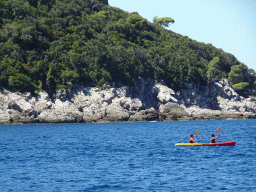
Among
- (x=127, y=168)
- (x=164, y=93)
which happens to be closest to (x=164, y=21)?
(x=164, y=93)

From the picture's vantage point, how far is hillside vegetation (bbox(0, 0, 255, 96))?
67.2 meters

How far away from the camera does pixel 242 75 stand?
4026 inches

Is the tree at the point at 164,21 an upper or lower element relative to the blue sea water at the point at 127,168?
upper

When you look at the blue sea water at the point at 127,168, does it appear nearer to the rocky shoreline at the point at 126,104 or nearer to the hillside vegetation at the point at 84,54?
the rocky shoreline at the point at 126,104

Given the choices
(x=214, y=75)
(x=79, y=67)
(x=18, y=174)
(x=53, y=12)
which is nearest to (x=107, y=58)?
(x=79, y=67)

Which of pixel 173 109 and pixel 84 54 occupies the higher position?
pixel 84 54

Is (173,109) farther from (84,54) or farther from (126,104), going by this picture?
(84,54)

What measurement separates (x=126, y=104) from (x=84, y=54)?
16.6m

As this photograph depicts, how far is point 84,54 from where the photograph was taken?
7581 centimetres

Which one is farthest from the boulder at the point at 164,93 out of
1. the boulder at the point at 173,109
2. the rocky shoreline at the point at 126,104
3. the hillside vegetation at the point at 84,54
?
the hillside vegetation at the point at 84,54

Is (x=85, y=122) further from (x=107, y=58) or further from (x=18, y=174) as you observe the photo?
(x=18, y=174)

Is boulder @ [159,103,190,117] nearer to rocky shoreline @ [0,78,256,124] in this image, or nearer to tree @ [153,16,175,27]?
rocky shoreline @ [0,78,256,124]

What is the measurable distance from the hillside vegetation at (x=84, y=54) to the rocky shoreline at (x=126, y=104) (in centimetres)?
245

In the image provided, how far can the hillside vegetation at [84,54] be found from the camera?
67.2m
